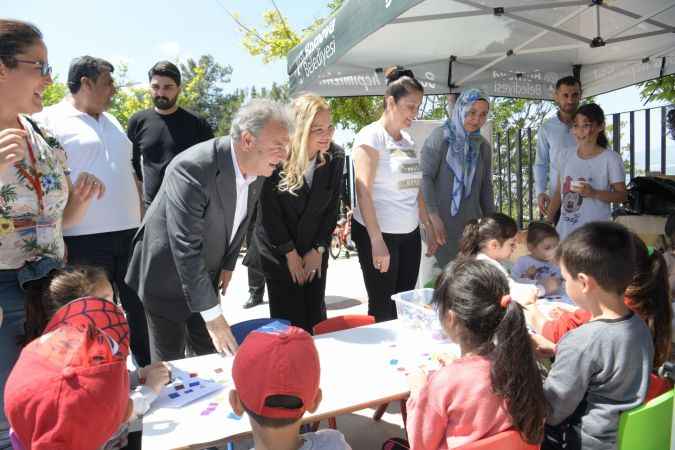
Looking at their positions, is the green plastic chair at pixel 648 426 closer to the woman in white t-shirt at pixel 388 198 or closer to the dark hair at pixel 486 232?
the dark hair at pixel 486 232

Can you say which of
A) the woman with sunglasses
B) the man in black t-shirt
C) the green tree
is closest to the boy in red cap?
the woman with sunglasses

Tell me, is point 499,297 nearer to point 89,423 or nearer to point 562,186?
point 89,423

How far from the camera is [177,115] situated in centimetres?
378

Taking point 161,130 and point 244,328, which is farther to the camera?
point 161,130

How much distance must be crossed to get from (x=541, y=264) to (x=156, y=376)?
2.28 metres

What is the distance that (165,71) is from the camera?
149 inches

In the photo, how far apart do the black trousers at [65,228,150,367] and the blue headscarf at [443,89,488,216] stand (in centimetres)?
204

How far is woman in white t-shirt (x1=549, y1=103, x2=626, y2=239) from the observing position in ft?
11.8

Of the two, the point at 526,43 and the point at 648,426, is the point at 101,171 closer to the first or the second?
the point at 648,426

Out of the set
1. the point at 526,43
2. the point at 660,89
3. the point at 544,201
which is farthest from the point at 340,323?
the point at 660,89

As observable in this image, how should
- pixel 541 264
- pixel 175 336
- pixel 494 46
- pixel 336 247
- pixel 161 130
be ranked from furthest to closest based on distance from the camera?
pixel 336 247 → pixel 494 46 → pixel 161 130 → pixel 541 264 → pixel 175 336

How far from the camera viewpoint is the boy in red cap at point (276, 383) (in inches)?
50.7

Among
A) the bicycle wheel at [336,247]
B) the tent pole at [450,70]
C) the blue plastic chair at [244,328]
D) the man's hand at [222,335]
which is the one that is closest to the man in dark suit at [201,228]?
the man's hand at [222,335]

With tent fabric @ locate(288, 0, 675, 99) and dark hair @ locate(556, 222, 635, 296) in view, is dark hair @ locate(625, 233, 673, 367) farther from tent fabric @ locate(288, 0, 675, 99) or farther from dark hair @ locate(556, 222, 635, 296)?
tent fabric @ locate(288, 0, 675, 99)
